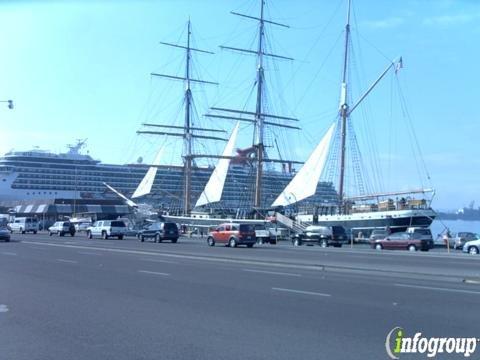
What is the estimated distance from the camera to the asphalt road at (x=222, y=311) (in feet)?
28.7

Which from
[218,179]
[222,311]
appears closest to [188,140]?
[218,179]

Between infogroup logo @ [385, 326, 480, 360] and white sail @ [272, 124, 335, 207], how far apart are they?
6181 cm

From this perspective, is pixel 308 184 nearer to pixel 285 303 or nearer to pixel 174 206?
pixel 174 206

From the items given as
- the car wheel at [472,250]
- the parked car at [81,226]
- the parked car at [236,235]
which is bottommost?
the car wheel at [472,250]

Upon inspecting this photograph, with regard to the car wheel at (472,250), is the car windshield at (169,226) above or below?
above

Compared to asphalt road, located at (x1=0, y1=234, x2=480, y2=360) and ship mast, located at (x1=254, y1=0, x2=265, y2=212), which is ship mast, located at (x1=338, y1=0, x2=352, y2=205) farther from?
asphalt road, located at (x1=0, y1=234, x2=480, y2=360)

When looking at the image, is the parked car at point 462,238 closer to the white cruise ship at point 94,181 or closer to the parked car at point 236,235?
the parked car at point 236,235

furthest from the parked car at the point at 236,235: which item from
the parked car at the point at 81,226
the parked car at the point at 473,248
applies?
the parked car at the point at 81,226

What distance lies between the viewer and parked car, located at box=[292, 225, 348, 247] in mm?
49362

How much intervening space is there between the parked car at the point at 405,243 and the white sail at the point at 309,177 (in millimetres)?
24721

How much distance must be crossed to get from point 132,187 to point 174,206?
13.8 m

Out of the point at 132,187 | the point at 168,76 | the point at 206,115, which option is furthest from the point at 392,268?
the point at 132,187

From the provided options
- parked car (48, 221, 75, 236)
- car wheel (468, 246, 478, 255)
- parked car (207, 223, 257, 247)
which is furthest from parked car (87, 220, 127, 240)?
car wheel (468, 246, 478, 255)

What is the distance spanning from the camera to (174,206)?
102 meters
